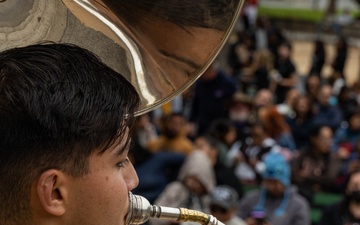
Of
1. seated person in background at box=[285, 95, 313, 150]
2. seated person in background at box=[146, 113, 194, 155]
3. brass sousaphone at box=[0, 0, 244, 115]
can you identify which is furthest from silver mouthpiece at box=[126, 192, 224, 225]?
seated person in background at box=[285, 95, 313, 150]

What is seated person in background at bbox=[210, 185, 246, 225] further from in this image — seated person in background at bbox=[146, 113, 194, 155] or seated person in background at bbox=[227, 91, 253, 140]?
seated person in background at bbox=[227, 91, 253, 140]

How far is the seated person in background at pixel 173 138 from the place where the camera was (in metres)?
6.89

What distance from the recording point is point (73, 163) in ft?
4.02

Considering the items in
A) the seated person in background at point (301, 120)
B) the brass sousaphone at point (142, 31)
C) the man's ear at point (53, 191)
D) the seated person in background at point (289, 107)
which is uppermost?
the seated person in background at point (289, 107)

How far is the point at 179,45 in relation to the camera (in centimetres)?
173

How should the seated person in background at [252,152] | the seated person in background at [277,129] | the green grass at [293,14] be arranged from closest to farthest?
the seated person in background at [252,152], the seated person in background at [277,129], the green grass at [293,14]

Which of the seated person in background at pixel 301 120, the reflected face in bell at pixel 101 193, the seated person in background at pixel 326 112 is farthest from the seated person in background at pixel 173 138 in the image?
the reflected face in bell at pixel 101 193

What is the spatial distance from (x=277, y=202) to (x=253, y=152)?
7.03 ft

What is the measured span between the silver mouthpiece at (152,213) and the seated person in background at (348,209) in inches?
152

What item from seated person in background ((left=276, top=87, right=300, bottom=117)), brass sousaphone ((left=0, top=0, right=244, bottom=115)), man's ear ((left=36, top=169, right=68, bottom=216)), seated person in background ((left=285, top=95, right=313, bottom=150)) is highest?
seated person in background ((left=276, top=87, right=300, bottom=117))

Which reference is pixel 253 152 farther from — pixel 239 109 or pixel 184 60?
pixel 184 60

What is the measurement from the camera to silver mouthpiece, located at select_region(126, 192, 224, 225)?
1330 millimetres

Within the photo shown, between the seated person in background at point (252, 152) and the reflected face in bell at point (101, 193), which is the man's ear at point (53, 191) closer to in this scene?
the reflected face in bell at point (101, 193)

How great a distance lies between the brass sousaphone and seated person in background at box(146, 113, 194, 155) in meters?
5.08
